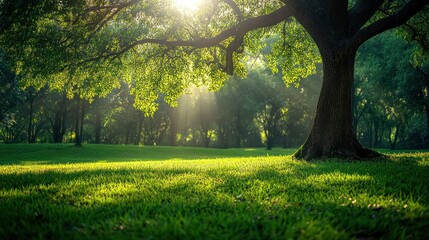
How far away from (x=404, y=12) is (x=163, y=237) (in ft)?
37.3

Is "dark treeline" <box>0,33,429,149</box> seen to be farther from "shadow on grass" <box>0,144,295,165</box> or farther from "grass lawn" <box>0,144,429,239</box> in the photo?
"grass lawn" <box>0,144,429,239</box>

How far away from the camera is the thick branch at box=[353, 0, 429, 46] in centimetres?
1048

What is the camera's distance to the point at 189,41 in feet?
44.3

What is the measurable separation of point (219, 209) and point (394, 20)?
10.2 meters

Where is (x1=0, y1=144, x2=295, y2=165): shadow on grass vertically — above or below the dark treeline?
below

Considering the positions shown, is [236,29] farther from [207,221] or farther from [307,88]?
[307,88]

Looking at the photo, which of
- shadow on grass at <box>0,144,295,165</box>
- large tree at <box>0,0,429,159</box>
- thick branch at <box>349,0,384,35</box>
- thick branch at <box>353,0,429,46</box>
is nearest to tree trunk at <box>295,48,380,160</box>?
large tree at <box>0,0,429,159</box>

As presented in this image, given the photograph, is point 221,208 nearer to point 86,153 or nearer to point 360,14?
point 360,14

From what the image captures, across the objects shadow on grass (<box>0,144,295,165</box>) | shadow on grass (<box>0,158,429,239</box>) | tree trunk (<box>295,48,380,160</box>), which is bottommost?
shadow on grass (<box>0,144,295,165</box>)

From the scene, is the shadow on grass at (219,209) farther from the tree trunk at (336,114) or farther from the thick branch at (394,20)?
the thick branch at (394,20)

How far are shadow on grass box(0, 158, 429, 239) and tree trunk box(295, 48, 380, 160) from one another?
5014 millimetres

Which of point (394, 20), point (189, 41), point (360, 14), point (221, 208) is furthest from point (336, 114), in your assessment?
point (221, 208)

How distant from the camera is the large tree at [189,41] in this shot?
11430 millimetres

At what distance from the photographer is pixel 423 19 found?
51.6 feet
